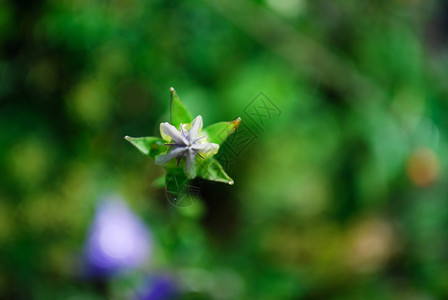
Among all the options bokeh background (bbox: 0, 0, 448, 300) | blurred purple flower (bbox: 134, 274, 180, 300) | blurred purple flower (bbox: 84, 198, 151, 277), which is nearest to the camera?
blurred purple flower (bbox: 134, 274, 180, 300)

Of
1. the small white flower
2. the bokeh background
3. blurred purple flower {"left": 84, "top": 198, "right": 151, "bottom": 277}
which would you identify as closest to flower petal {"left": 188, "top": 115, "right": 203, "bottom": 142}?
the small white flower

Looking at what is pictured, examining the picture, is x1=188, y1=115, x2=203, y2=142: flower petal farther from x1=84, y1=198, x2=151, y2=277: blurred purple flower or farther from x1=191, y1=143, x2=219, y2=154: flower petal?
x1=84, y1=198, x2=151, y2=277: blurred purple flower

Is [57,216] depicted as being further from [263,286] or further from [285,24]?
[285,24]

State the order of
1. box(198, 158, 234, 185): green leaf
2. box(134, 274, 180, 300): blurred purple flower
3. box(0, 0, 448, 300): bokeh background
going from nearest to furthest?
1. box(198, 158, 234, 185): green leaf
2. box(134, 274, 180, 300): blurred purple flower
3. box(0, 0, 448, 300): bokeh background

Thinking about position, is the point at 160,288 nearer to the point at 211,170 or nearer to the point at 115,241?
the point at 115,241

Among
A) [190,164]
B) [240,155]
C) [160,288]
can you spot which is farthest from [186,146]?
[240,155]
